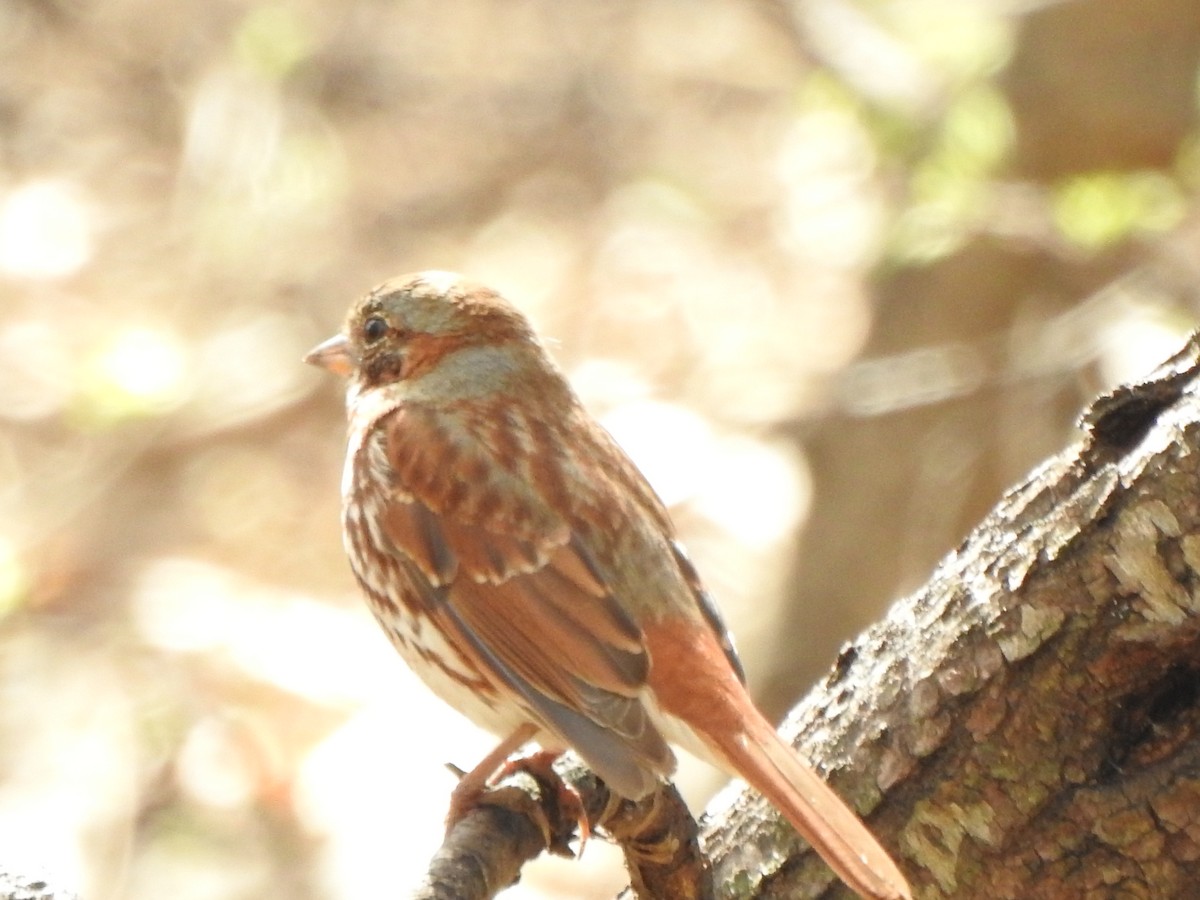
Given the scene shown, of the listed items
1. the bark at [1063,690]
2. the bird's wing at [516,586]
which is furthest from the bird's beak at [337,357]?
the bark at [1063,690]

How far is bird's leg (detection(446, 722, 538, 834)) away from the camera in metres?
2.90

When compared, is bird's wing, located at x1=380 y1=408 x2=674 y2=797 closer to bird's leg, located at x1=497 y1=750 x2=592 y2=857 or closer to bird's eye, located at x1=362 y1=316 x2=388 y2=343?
bird's leg, located at x1=497 y1=750 x2=592 y2=857

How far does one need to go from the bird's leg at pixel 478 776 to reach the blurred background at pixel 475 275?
2.08 m

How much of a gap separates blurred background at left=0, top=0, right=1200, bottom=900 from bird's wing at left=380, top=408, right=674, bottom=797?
2030mm

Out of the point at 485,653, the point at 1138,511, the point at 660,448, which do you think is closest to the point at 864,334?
the point at 660,448

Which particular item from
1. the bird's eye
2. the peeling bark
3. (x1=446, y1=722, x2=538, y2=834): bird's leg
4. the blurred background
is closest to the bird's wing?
(x1=446, y1=722, x2=538, y2=834): bird's leg

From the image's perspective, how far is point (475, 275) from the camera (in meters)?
7.50

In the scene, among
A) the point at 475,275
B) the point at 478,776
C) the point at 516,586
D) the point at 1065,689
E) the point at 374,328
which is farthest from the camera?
the point at 475,275

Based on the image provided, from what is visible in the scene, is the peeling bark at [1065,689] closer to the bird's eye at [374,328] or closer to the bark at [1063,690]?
the bark at [1063,690]

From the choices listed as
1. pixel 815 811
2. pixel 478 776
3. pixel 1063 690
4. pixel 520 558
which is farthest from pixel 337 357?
pixel 1063 690

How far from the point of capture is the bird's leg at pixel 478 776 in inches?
114

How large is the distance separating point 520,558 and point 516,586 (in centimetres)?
6

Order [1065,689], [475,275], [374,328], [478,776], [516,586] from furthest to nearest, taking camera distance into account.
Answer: [475,275] < [374,328] < [516,586] < [478,776] < [1065,689]

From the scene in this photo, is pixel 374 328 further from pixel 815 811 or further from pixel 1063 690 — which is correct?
pixel 1063 690
